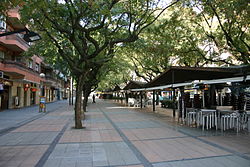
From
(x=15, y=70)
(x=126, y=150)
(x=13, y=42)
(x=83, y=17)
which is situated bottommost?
(x=126, y=150)

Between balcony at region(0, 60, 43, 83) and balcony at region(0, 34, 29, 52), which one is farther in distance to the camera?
balcony at region(0, 34, 29, 52)

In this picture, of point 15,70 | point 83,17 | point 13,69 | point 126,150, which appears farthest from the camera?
point 15,70

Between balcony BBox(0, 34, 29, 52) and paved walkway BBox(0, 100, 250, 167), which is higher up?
balcony BBox(0, 34, 29, 52)

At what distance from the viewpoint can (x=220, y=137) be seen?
277 inches

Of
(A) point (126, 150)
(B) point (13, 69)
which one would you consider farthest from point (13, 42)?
(A) point (126, 150)

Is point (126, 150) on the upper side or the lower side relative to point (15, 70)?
lower

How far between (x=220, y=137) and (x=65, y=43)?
11.2 metres

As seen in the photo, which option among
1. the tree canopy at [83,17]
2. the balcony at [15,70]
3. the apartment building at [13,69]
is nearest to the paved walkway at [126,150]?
the tree canopy at [83,17]

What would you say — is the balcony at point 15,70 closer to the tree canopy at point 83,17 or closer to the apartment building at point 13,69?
the apartment building at point 13,69

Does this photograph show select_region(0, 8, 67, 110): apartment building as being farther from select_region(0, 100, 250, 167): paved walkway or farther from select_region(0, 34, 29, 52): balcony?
select_region(0, 100, 250, 167): paved walkway

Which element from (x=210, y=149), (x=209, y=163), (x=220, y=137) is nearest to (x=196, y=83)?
(x=220, y=137)

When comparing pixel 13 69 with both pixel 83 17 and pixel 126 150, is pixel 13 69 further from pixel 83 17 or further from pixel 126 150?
pixel 126 150

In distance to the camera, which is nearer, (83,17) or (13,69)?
(83,17)

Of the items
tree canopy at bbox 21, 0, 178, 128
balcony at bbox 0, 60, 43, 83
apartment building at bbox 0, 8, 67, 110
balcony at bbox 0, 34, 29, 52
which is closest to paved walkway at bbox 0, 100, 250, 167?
tree canopy at bbox 21, 0, 178, 128
